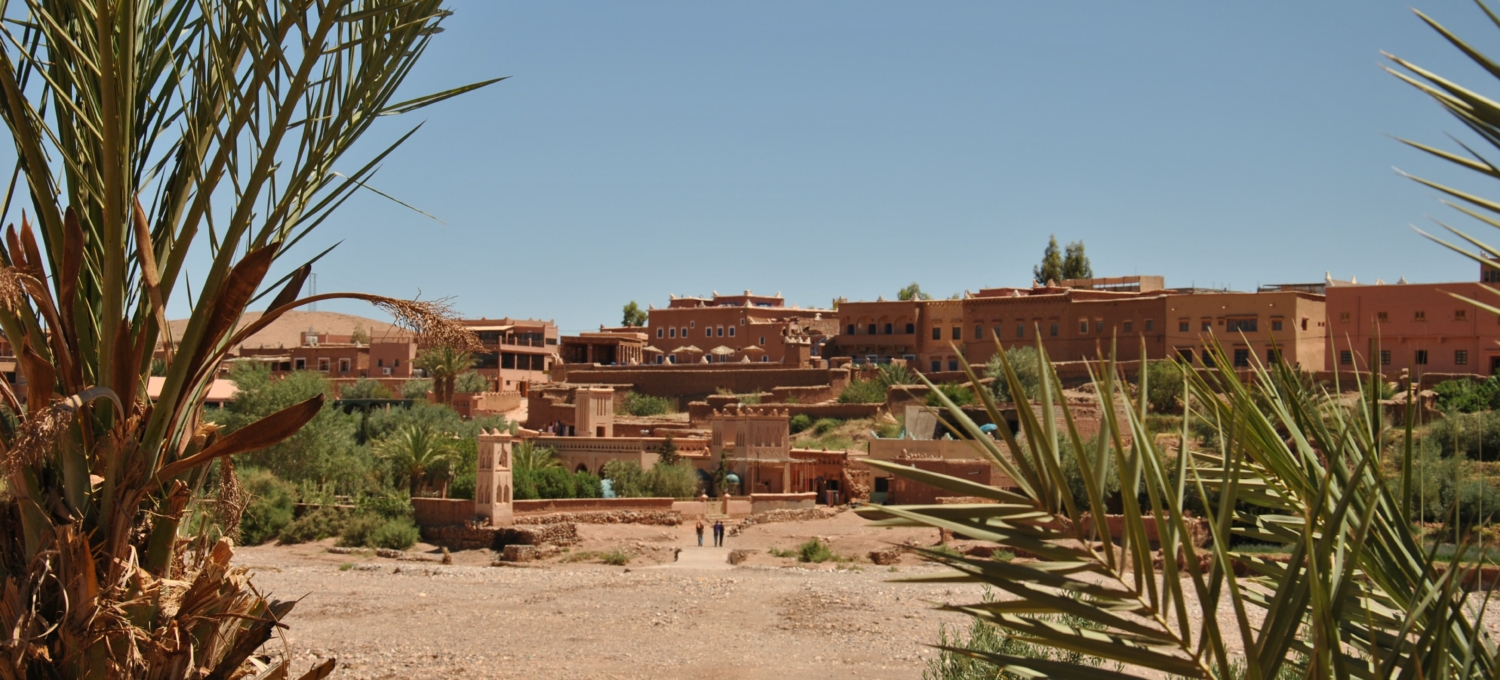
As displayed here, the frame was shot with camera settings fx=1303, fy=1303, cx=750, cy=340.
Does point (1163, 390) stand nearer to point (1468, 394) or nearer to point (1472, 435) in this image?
point (1468, 394)

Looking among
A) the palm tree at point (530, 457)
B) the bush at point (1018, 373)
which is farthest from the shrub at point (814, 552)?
the bush at point (1018, 373)

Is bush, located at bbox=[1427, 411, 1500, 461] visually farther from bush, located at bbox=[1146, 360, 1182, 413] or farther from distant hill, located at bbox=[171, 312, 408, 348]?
distant hill, located at bbox=[171, 312, 408, 348]

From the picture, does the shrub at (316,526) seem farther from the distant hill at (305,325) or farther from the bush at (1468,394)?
the distant hill at (305,325)

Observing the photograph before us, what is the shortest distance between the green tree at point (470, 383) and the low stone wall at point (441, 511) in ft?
49.9

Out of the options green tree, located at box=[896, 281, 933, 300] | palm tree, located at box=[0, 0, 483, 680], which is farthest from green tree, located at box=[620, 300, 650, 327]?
palm tree, located at box=[0, 0, 483, 680]

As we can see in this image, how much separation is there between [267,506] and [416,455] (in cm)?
328

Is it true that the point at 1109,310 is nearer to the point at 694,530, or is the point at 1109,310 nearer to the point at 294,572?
the point at 694,530

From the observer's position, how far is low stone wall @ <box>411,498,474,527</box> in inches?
906

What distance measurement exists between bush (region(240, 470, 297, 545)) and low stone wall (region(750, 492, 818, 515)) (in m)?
8.30

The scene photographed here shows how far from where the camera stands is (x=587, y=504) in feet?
78.3


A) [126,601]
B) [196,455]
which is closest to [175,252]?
[196,455]

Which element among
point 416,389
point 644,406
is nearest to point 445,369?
point 416,389

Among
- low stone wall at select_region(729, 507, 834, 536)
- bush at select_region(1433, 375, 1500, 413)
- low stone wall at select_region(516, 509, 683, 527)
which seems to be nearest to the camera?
low stone wall at select_region(516, 509, 683, 527)

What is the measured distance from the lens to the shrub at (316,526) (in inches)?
888
